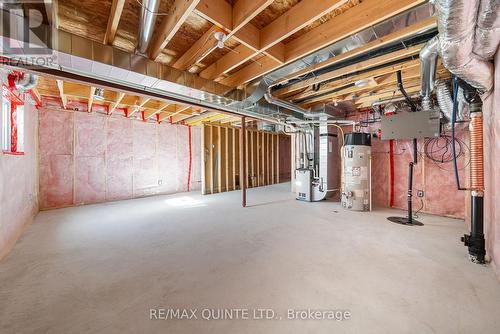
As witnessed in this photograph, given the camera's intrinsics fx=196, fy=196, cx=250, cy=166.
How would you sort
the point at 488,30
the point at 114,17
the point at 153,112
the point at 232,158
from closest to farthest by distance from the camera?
the point at 488,30 < the point at 114,17 < the point at 153,112 < the point at 232,158

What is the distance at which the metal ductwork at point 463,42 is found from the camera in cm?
116

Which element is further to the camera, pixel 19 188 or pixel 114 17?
pixel 19 188

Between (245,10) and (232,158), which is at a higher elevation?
(245,10)

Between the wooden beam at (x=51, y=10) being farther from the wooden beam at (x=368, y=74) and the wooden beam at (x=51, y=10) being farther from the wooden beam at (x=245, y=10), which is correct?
the wooden beam at (x=368, y=74)

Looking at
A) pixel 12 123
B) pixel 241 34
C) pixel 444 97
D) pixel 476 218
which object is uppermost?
pixel 241 34

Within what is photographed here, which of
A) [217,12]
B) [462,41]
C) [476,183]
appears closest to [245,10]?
[217,12]

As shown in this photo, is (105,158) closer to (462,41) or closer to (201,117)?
(201,117)

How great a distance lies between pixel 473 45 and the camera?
1.47 metres

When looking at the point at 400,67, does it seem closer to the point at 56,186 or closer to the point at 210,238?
the point at 210,238

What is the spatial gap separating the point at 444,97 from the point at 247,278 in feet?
12.2

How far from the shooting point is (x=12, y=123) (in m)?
2.74

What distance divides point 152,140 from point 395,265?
19.4 feet

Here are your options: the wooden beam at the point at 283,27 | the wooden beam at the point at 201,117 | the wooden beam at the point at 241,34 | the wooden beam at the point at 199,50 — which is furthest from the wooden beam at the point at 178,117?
the wooden beam at the point at 283,27

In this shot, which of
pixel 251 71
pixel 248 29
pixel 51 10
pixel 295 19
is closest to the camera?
pixel 51 10
